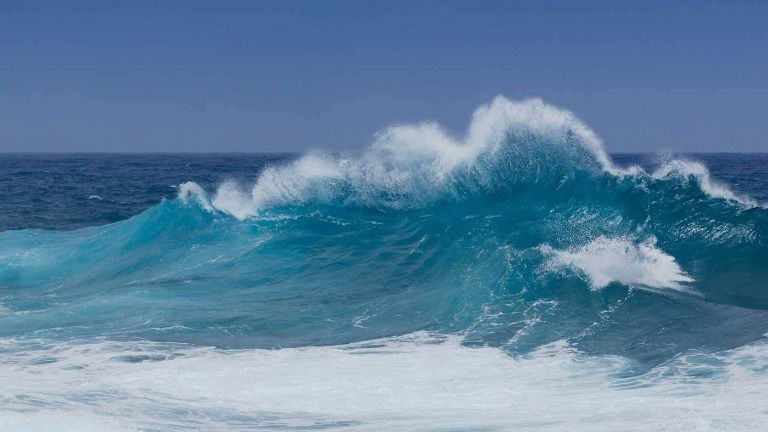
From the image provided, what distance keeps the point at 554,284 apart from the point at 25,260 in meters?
13.1

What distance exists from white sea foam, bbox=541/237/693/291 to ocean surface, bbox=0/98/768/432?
0.05 meters

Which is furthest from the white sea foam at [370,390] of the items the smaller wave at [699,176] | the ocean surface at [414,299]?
the smaller wave at [699,176]

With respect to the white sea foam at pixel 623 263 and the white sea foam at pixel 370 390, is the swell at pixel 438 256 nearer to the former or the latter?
the white sea foam at pixel 623 263

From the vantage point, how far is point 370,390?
9047mm

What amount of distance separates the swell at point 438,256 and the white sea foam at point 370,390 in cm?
83

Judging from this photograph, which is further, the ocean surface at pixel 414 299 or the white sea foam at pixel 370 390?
the ocean surface at pixel 414 299

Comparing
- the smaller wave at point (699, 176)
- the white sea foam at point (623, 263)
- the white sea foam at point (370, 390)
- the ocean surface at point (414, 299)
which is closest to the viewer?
the white sea foam at point (370, 390)

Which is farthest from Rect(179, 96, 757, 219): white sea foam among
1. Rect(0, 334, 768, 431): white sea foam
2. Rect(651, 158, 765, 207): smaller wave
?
Rect(0, 334, 768, 431): white sea foam

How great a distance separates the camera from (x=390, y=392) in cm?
897

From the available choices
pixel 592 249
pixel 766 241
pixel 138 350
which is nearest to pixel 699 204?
pixel 766 241

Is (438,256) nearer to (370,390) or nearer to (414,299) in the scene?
(414,299)

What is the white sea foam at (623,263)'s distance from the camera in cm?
1382

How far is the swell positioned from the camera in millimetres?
12203

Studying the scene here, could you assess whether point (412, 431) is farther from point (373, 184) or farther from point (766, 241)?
point (373, 184)
